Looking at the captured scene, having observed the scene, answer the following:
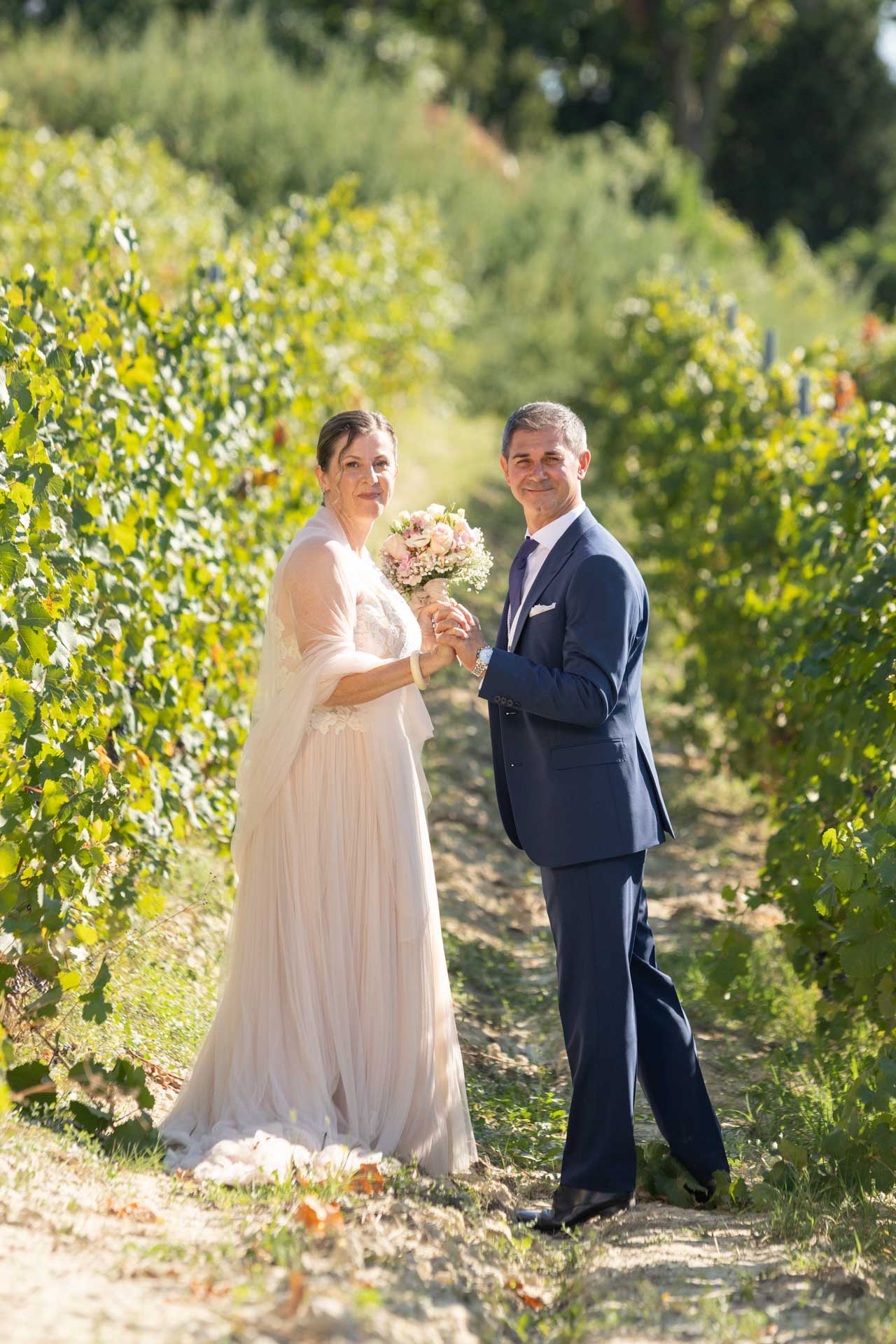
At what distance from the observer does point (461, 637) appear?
376 centimetres

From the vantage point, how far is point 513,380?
18.9 meters

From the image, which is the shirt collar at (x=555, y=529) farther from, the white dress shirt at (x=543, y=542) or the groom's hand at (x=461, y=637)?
the groom's hand at (x=461, y=637)

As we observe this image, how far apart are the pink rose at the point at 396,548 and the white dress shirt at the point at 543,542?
0.37 meters

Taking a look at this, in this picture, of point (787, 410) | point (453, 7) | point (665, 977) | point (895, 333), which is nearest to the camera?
point (665, 977)

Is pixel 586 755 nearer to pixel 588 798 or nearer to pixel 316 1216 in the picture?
pixel 588 798

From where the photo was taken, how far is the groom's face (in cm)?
370

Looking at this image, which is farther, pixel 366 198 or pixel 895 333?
pixel 366 198

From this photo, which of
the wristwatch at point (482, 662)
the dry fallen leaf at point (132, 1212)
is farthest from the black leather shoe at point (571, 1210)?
the wristwatch at point (482, 662)

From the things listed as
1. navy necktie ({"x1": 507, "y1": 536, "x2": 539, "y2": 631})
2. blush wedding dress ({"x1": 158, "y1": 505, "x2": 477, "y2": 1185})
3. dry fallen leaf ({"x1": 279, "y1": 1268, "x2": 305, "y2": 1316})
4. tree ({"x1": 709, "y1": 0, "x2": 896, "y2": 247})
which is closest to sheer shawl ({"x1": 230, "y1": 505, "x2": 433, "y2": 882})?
blush wedding dress ({"x1": 158, "y1": 505, "x2": 477, "y2": 1185})

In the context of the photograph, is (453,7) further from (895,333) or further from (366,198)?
(895,333)

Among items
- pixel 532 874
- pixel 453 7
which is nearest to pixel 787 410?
pixel 532 874

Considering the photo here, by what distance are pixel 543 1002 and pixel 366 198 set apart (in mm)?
17768

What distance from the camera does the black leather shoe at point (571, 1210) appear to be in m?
3.57

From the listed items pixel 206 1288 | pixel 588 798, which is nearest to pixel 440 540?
pixel 588 798
